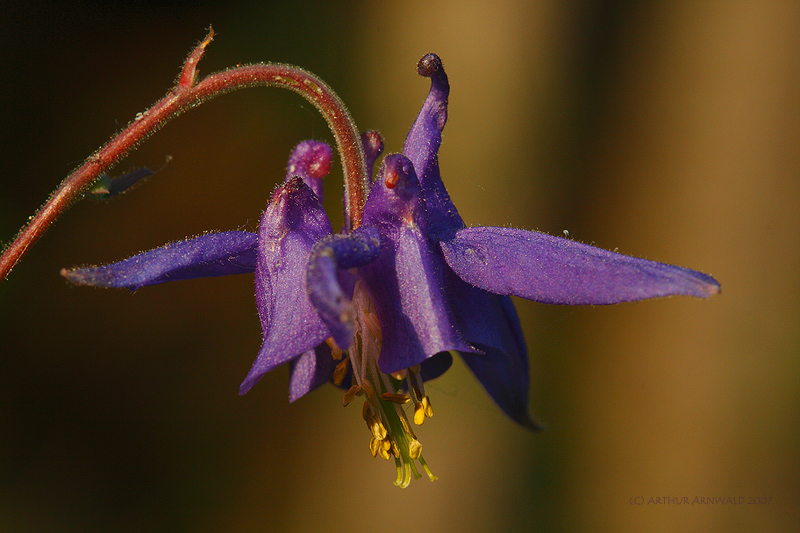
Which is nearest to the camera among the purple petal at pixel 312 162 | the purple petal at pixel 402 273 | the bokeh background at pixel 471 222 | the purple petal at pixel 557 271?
the purple petal at pixel 557 271

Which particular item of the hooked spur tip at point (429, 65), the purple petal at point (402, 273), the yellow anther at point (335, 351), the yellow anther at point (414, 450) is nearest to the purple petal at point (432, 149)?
the hooked spur tip at point (429, 65)

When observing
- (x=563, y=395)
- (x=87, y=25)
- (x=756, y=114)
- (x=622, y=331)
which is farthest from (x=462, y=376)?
(x=87, y=25)

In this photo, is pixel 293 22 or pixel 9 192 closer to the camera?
pixel 9 192

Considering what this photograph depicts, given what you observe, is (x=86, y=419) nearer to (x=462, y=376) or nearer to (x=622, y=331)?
(x=462, y=376)

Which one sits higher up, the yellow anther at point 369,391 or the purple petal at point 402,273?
the purple petal at point 402,273

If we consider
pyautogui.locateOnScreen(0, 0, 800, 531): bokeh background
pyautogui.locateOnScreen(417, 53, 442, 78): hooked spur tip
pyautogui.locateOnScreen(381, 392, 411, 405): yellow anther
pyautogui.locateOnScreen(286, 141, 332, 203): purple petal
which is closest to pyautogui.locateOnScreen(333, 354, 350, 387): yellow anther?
pyautogui.locateOnScreen(381, 392, 411, 405): yellow anther

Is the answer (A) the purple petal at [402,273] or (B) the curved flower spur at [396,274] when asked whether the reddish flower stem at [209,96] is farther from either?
(A) the purple petal at [402,273]

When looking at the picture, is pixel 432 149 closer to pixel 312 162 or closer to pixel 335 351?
pixel 312 162
